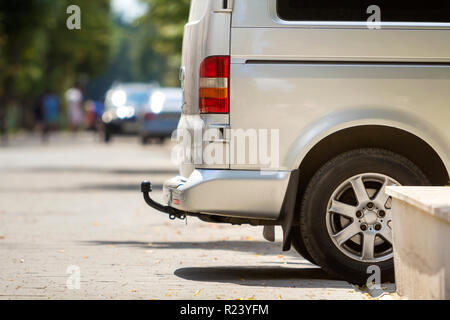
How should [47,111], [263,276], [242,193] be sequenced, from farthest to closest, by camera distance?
1. [47,111]
2. [263,276]
3. [242,193]

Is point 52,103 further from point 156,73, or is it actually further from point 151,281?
point 156,73

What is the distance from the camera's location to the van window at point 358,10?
7.95 meters

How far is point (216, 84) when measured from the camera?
7.86 meters

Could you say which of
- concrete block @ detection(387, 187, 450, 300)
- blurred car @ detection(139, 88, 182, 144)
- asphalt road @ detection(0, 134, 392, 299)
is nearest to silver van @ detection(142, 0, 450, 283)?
asphalt road @ detection(0, 134, 392, 299)

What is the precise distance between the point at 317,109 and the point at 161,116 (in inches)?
787

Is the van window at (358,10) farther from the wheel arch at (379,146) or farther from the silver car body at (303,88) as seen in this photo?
the wheel arch at (379,146)

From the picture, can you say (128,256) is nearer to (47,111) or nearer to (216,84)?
(216,84)

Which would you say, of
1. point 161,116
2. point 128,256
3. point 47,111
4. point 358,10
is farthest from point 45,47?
→ point 358,10

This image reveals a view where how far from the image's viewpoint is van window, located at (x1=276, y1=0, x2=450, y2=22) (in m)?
7.95

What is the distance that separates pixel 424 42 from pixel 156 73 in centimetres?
12650

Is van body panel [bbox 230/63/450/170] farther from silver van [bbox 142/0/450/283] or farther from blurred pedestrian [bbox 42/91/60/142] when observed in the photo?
blurred pedestrian [bbox 42/91/60/142]

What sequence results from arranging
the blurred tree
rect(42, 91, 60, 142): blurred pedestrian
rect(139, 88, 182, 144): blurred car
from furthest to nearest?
the blurred tree, rect(42, 91, 60, 142): blurred pedestrian, rect(139, 88, 182, 144): blurred car
